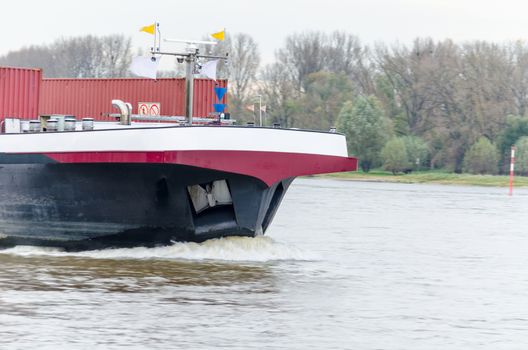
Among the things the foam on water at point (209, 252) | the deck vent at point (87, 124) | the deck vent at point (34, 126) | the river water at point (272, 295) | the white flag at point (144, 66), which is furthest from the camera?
the white flag at point (144, 66)

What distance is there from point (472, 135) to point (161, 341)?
→ 212 feet

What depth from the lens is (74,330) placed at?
37.7 feet

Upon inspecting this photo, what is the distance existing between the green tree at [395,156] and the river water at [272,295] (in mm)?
45586

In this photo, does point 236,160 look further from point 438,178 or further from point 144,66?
point 438,178

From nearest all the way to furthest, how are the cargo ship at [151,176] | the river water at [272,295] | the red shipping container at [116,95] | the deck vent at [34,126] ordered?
1. the river water at [272,295]
2. the cargo ship at [151,176]
3. the deck vent at [34,126]
4. the red shipping container at [116,95]

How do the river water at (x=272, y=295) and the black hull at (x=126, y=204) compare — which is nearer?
the river water at (x=272, y=295)

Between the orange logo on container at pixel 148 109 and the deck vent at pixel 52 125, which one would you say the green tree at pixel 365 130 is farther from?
the deck vent at pixel 52 125

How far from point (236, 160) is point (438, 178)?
168 feet

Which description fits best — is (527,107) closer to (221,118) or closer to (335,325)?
(221,118)

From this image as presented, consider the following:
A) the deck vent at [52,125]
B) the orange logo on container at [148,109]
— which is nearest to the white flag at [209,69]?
the orange logo on container at [148,109]

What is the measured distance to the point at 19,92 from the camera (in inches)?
816

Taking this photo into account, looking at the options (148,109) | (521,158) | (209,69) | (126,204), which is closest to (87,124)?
(126,204)

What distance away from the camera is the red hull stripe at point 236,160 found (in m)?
16.9

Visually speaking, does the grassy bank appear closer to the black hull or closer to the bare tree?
the bare tree
